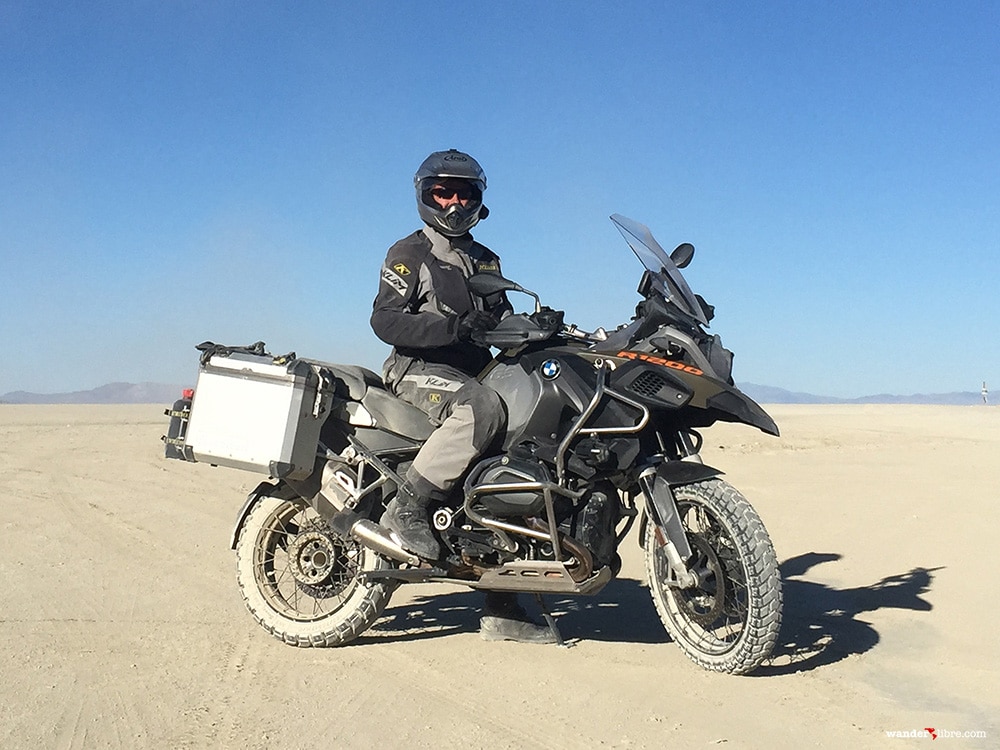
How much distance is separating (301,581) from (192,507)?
470cm

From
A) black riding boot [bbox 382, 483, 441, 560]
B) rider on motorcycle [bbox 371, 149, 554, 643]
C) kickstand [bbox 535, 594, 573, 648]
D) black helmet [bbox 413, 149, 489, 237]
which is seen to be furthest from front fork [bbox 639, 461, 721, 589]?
black helmet [bbox 413, 149, 489, 237]

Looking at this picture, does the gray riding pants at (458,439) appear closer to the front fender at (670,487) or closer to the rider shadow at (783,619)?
the front fender at (670,487)

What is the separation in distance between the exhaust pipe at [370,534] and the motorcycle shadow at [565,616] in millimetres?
672

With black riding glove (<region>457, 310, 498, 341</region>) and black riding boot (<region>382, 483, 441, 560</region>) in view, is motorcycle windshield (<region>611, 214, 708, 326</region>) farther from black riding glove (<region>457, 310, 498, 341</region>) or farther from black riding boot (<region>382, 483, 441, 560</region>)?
black riding boot (<region>382, 483, 441, 560</region>)

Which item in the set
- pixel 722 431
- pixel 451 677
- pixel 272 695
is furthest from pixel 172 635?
pixel 722 431

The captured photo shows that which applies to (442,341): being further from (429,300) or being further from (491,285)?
(491,285)

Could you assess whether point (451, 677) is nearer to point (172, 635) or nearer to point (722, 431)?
point (172, 635)

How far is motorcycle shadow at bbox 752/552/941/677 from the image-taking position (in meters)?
4.66

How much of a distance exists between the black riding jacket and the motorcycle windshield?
36.2 inches

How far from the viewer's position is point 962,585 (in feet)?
19.7

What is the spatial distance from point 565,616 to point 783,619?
1279mm

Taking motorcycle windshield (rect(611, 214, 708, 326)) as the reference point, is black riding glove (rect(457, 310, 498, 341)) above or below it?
below
